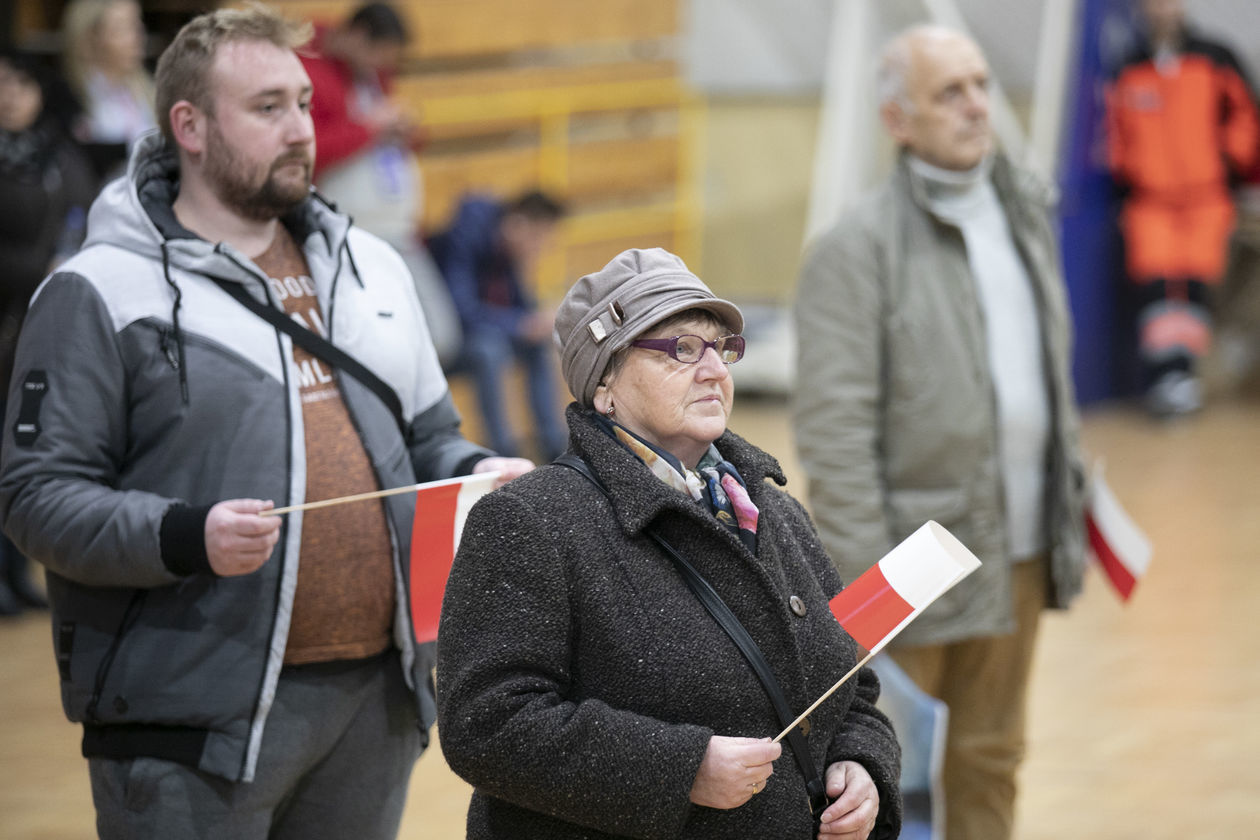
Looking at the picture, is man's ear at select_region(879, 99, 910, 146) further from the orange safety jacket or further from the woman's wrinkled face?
the orange safety jacket

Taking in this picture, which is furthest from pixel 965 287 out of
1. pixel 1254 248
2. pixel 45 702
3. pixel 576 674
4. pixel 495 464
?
pixel 1254 248

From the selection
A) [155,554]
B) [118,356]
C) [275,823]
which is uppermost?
[118,356]

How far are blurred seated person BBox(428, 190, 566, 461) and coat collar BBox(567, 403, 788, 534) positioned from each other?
5.66 m

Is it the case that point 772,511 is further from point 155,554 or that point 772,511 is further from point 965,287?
point 965,287

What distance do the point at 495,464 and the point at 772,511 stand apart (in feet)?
1.90

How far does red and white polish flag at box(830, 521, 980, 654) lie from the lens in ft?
6.40

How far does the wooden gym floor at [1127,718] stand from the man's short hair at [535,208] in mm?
3046

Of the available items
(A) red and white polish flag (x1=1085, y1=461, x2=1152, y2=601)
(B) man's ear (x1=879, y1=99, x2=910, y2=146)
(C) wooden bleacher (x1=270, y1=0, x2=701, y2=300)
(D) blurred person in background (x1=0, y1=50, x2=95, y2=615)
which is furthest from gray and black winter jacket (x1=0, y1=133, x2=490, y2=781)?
(C) wooden bleacher (x1=270, y1=0, x2=701, y2=300)

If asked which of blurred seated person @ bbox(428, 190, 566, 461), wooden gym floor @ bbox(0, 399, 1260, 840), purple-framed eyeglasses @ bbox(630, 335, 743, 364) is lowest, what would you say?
wooden gym floor @ bbox(0, 399, 1260, 840)

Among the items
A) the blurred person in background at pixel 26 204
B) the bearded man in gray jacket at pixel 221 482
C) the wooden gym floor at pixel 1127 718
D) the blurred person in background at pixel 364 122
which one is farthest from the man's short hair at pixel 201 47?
the blurred person in background at pixel 364 122

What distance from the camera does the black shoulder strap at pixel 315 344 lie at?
2348 mm

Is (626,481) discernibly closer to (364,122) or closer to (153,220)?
(153,220)

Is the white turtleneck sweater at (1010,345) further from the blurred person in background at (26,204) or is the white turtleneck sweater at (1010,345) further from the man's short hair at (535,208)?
the man's short hair at (535,208)

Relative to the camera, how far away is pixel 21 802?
4121 mm
